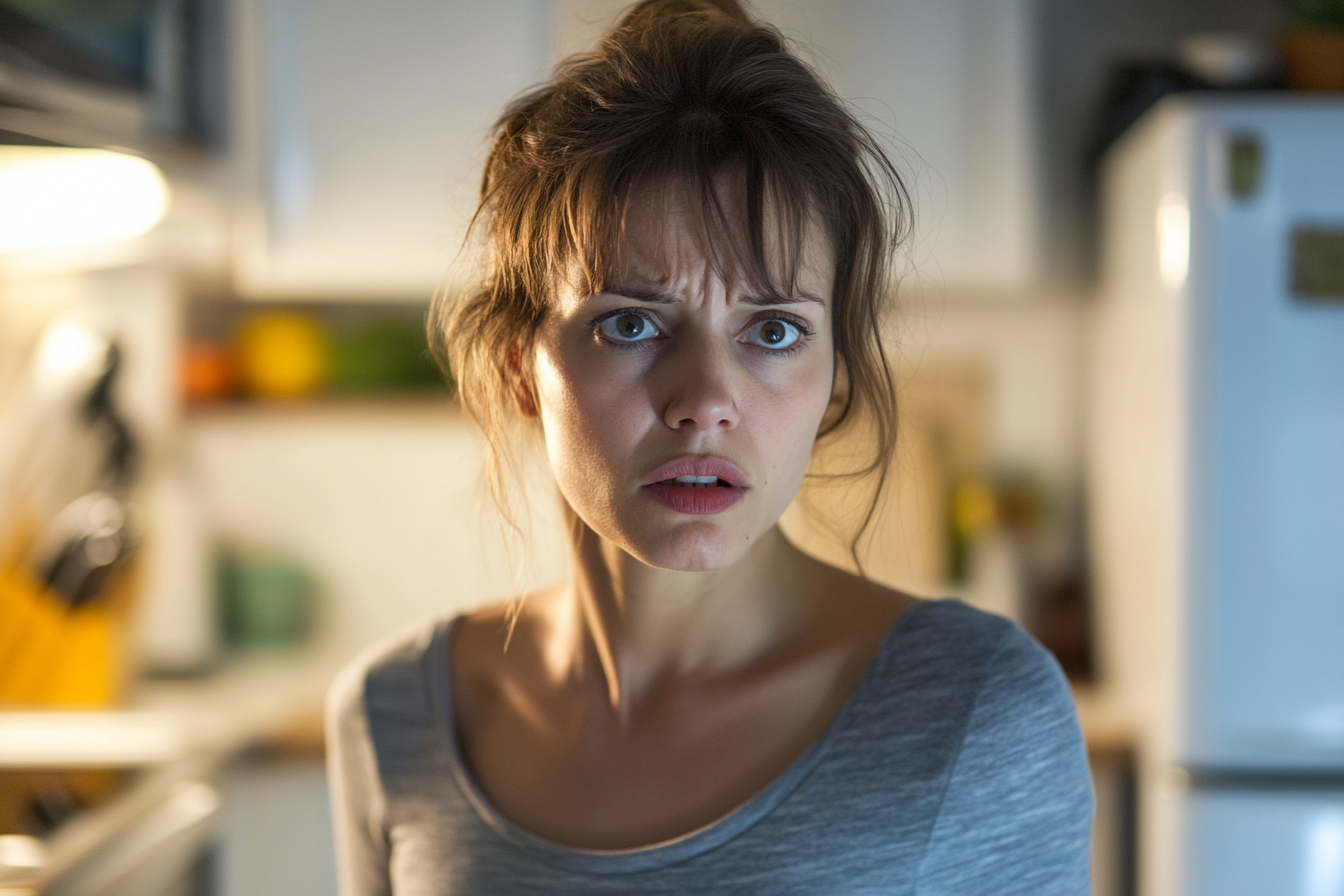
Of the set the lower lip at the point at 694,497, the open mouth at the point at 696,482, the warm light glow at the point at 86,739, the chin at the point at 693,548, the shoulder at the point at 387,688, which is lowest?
the warm light glow at the point at 86,739

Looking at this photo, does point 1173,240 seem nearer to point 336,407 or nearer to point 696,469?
point 696,469

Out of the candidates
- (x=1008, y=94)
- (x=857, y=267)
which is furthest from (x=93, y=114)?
(x=1008, y=94)

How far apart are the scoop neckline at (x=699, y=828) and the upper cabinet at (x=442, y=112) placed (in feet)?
4.16

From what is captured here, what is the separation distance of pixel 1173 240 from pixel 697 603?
113 cm

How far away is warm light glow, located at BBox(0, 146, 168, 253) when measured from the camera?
1.49 m

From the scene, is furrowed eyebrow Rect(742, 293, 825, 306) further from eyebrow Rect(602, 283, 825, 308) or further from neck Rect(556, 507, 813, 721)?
neck Rect(556, 507, 813, 721)

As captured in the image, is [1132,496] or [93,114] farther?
[1132,496]

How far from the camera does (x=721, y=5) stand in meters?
0.67

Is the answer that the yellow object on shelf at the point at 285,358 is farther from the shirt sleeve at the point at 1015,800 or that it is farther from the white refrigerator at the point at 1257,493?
the shirt sleeve at the point at 1015,800

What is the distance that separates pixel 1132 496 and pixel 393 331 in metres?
1.29

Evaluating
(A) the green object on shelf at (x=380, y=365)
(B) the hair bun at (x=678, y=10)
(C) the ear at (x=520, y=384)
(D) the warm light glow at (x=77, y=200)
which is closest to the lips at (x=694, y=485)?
(C) the ear at (x=520, y=384)

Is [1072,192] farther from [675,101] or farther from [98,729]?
[98,729]

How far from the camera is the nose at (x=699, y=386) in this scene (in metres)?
0.56

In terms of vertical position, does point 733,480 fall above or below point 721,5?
below
